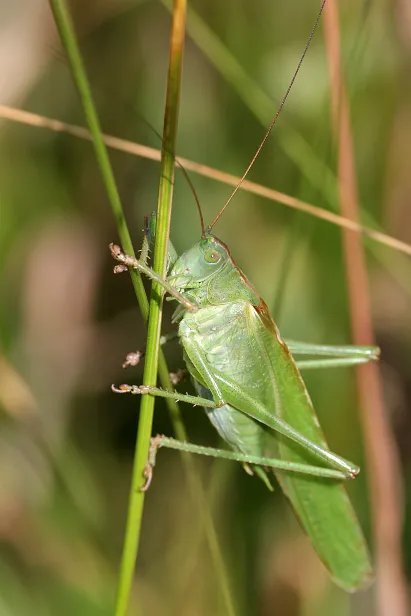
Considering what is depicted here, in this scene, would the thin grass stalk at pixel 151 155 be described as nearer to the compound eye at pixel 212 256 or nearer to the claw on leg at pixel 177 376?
the compound eye at pixel 212 256

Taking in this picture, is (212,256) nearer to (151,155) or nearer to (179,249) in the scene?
(151,155)

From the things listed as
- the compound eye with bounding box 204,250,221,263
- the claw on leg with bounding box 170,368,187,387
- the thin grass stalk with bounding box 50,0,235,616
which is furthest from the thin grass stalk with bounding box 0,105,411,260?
the claw on leg with bounding box 170,368,187,387

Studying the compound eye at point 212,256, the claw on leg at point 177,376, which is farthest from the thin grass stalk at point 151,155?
the claw on leg at point 177,376

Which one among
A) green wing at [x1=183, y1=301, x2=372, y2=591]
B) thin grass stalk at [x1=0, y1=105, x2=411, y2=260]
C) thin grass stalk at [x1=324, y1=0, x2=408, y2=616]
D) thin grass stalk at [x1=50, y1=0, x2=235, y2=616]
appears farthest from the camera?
thin grass stalk at [x1=324, y1=0, x2=408, y2=616]

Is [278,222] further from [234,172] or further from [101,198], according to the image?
[101,198]

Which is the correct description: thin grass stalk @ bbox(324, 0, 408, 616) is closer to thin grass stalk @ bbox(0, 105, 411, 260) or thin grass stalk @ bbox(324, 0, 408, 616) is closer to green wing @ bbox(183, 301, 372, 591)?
thin grass stalk @ bbox(0, 105, 411, 260)
